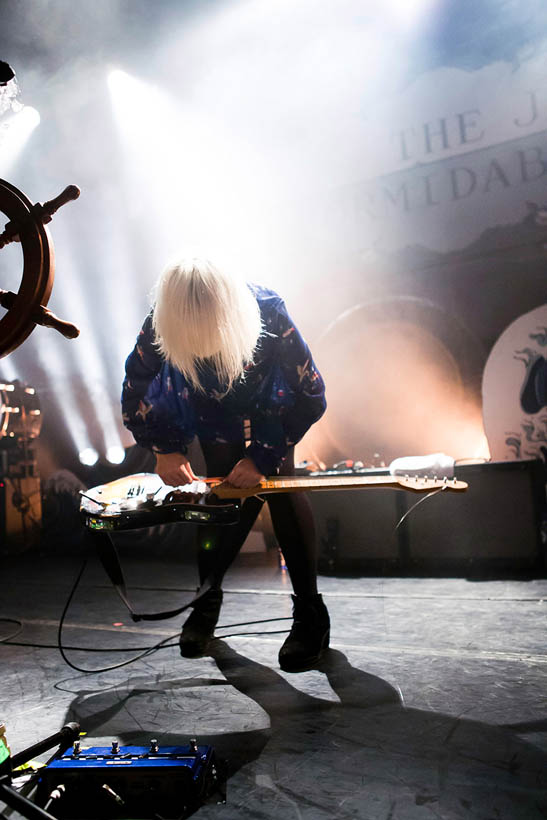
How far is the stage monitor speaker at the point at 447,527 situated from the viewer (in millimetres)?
3748

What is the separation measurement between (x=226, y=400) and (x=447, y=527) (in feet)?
7.27

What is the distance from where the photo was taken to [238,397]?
2.22 meters

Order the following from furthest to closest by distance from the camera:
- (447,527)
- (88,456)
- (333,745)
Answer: (88,456) → (447,527) → (333,745)

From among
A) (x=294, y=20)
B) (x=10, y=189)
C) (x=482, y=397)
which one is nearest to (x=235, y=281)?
(x=10, y=189)

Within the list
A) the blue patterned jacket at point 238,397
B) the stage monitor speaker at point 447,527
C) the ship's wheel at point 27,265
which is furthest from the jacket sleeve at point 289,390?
the stage monitor speaker at point 447,527

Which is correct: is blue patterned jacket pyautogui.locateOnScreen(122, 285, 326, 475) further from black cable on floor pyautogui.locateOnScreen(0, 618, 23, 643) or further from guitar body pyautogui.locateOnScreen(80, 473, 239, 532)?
black cable on floor pyautogui.locateOnScreen(0, 618, 23, 643)

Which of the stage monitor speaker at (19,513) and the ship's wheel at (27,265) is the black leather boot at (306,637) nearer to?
the ship's wheel at (27,265)

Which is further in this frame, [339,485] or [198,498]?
[198,498]

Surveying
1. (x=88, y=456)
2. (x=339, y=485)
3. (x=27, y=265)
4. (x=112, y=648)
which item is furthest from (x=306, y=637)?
(x=88, y=456)

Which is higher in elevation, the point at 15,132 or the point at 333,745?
the point at 15,132

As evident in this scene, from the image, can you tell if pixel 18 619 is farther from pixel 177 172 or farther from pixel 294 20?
pixel 294 20

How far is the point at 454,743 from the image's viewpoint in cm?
138

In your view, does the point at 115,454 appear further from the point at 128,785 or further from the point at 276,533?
the point at 128,785

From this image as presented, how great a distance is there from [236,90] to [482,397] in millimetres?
3322
